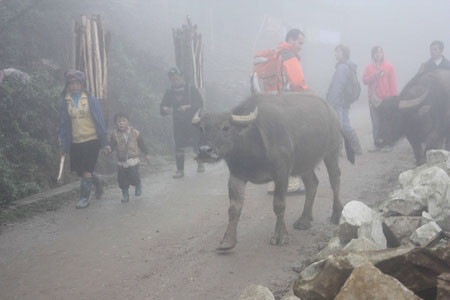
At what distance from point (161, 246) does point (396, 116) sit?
4.48 m

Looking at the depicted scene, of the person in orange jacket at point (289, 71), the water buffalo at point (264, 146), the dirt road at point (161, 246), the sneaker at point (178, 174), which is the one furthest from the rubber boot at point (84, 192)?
the person in orange jacket at point (289, 71)

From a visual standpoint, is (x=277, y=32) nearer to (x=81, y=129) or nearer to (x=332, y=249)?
(x=81, y=129)

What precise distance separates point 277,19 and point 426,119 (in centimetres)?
2323

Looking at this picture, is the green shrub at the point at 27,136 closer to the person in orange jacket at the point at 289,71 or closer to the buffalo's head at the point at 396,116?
the person in orange jacket at the point at 289,71

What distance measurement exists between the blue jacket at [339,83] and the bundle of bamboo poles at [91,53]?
4874 mm

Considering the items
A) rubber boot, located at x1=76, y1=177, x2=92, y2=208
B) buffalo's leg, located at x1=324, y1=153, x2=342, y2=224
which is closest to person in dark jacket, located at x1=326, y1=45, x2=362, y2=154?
buffalo's leg, located at x1=324, y1=153, x2=342, y2=224

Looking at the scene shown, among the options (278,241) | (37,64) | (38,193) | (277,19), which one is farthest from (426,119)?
(277,19)

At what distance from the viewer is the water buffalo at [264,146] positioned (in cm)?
485

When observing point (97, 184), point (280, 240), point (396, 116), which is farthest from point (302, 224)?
point (97, 184)

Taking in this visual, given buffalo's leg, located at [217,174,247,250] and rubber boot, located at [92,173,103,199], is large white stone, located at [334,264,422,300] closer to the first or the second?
buffalo's leg, located at [217,174,247,250]

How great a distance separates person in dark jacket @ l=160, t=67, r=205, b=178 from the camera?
8977mm

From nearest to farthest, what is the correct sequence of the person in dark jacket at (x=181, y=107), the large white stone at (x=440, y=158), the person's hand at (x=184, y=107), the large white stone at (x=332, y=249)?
Answer: the large white stone at (x=332, y=249) → the large white stone at (x=440, y=158) → the person's hand at (x=184, y=107) → the person in dark jacket at (x=181, y=107)

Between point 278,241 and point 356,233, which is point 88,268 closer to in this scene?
point 278,241

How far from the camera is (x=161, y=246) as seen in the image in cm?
526
